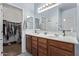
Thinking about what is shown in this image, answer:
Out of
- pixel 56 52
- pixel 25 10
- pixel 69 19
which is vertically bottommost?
pixel 56 52

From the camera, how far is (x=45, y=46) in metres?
1.48

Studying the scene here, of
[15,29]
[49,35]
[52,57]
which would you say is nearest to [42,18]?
[49,35]

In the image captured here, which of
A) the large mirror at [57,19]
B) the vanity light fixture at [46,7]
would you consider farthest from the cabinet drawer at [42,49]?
the vanity light fixture at [46,7]

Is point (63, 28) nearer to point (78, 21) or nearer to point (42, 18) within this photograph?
point (78, 21)

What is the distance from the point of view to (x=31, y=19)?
4.77 ft

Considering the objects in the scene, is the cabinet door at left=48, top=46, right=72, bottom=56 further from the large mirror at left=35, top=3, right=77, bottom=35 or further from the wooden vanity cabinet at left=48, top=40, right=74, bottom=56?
the large mirror at left=35, top=3, right=77, bottom=35

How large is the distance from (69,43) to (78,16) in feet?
1.23

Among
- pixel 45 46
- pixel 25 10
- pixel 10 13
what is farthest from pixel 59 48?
pixel 10 13

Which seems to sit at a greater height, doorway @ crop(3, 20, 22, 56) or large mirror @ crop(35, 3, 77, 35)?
large mirror @ crop(35, 3, 77, 35)

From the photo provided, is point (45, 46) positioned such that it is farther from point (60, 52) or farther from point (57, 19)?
point (57, 19)

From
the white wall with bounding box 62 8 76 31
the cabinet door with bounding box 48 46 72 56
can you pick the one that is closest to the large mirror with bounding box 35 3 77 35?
the white wall with bounding box 62 8 76 31

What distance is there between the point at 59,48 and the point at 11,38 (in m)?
0.66

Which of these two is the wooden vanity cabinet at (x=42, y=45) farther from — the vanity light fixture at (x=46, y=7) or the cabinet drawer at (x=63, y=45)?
the vanity light fixture at (x=46, y=7)

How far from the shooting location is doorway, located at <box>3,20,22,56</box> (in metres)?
1.36
